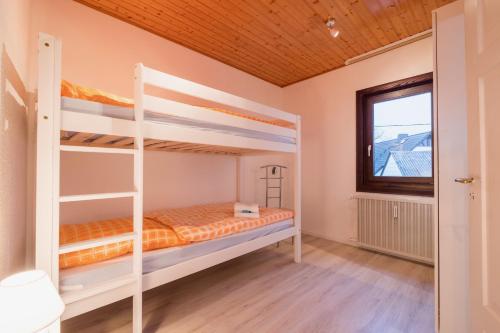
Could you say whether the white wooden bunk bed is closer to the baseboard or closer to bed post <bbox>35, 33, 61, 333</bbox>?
bed post <bbox>35, 33, 61, 333</bbox>

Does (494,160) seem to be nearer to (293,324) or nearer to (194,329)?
(293,324)

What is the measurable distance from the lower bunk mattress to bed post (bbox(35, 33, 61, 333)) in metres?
0.09

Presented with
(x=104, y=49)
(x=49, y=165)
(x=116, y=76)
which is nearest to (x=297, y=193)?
(x=49, y=165)

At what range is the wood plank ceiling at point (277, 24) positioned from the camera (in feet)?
7.19

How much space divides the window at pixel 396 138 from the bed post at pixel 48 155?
10.9ft

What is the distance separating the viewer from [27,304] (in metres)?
0.79

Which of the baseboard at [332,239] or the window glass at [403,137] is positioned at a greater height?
the window glass at [403,137]

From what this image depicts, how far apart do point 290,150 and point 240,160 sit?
1253 mm

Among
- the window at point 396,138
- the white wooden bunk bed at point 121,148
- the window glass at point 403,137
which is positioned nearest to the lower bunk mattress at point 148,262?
the white wooden bunk bed at point 121,148

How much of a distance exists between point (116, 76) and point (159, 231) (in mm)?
1785

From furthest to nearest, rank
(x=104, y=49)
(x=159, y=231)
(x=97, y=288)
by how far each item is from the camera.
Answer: (x=104, y=49) < (x=159, y=231) < (x=97, y=288)

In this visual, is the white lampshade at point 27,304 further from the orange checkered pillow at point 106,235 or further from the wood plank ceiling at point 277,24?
the wood plank ceiling at point 277,24

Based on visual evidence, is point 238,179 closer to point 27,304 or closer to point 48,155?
point 48,155

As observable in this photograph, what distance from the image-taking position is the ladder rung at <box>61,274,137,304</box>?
3.75 ft
